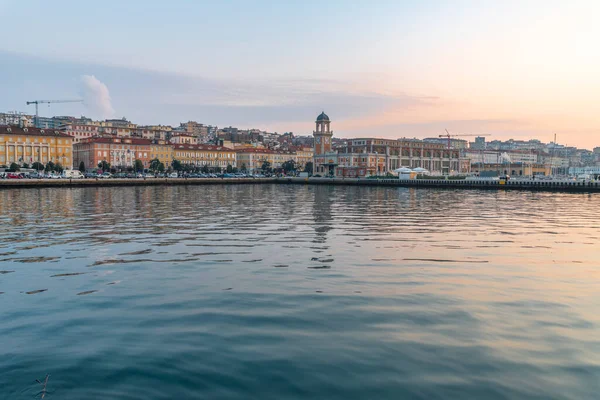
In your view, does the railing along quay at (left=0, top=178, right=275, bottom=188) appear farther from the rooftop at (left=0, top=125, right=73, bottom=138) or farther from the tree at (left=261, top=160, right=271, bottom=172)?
the tree at (left=261, top=160, right=271, bottom=172)

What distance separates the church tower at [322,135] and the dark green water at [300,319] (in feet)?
405

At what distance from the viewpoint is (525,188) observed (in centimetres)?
7038

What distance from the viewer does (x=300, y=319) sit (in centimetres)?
844

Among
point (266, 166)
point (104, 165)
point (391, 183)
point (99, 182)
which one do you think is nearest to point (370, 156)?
point (266, 166)

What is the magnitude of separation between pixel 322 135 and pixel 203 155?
34.0 m

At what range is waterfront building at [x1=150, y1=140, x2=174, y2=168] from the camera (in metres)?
128

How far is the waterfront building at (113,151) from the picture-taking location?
117 m

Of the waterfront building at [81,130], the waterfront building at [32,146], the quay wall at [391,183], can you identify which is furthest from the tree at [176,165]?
the waterfront building at [81,130]

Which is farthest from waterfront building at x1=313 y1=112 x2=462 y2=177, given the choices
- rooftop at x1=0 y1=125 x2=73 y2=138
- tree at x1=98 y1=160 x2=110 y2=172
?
rooftop at x1=0 y1=125 x2=73 y2=138

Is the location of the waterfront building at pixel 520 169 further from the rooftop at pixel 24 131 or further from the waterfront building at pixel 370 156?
the rooftop at pixel 24 131

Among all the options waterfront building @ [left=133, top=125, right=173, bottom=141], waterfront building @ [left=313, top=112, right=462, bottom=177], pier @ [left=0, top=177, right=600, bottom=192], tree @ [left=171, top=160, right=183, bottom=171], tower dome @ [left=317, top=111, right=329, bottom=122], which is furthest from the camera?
waterfront building @ [left=133, top=125, right=173, bottom=141]

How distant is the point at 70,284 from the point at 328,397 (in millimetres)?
7684

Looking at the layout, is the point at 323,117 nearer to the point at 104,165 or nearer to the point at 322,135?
the point at 322,135

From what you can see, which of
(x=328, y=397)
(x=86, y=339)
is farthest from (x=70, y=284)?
(x=328, y=397)
